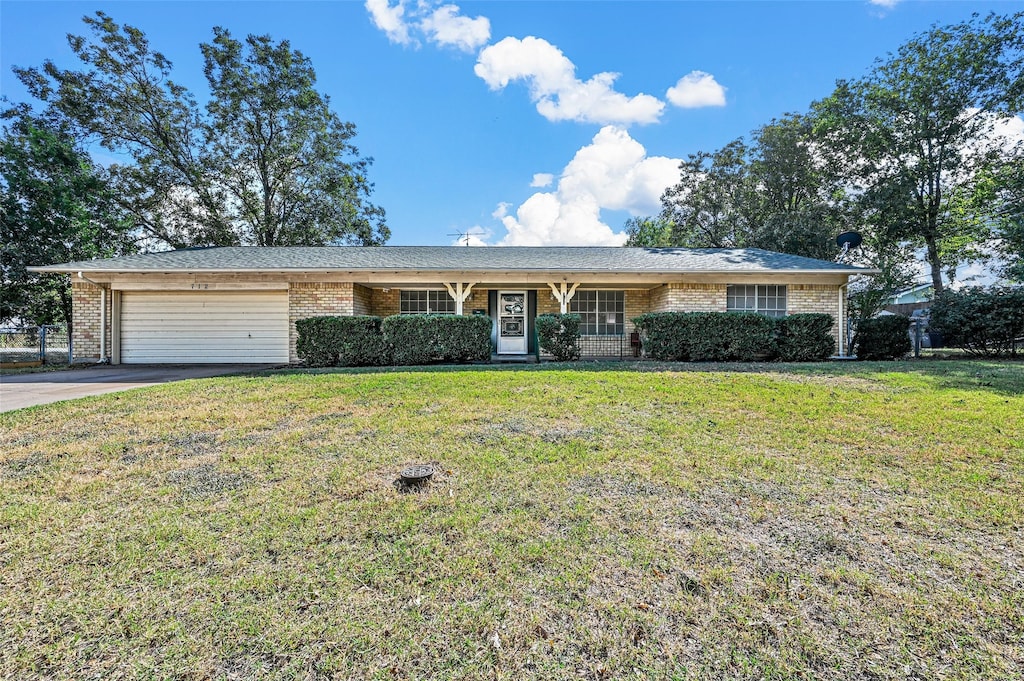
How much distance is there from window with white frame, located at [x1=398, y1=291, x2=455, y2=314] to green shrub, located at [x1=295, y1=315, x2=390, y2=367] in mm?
3584

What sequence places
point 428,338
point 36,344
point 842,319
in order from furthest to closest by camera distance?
1. point 36,344
2. point 842,319
3. point 428,338

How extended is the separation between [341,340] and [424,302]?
13.2 ft

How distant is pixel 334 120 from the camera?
22062 mm

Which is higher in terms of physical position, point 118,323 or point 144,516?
point 118,323

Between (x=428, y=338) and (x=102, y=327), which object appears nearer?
(x=428, y=338)

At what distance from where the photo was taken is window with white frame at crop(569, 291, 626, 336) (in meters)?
13.5

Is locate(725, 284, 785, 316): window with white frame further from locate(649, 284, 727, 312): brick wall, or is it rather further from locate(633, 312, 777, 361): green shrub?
locate(633, 312, 777, 361): green shrub

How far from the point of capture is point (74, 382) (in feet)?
27.4

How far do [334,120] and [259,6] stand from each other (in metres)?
7.15

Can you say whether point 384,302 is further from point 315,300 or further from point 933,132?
point 933,132

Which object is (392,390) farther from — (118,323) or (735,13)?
(735,13)

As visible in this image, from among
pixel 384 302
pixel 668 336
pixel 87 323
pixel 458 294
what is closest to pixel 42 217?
pixel 87 323

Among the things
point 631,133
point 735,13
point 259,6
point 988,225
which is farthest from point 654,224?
point 259,6

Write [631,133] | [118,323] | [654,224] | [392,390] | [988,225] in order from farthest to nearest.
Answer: [654,224] → [631,133] → [988,225] → [118,323] → [392,390]
